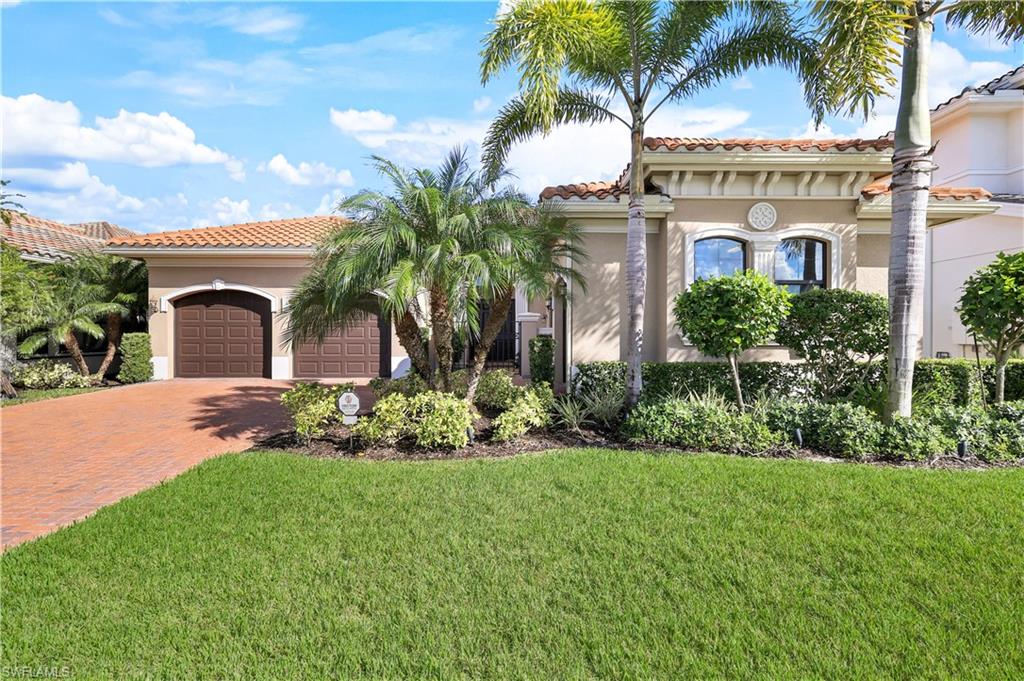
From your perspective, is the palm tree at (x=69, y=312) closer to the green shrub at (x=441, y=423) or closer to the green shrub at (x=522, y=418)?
the green shrub at (x=441, y=423)

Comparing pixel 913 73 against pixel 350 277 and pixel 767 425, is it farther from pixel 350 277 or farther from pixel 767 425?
pixel 350 277

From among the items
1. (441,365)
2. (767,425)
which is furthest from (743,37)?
(441,365)

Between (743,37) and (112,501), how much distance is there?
1150 centimetres

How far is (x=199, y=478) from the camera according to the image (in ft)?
19.6

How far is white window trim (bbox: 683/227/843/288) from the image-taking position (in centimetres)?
987

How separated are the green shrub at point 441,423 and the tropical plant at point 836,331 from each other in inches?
215

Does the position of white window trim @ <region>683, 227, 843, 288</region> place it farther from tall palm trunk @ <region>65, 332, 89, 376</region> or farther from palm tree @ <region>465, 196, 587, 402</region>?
tall palm trunk @ <region>65, 332, 89, 376</region>

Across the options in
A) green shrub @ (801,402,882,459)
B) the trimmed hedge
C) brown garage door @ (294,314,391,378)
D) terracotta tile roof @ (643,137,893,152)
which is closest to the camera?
green shrub @ (801,402,882,459)

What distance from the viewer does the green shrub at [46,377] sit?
13.2 m

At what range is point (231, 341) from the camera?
15414 mm

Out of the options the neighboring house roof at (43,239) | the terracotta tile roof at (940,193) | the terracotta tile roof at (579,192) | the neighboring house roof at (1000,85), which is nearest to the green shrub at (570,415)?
the terracotta tile roof at (579,192)

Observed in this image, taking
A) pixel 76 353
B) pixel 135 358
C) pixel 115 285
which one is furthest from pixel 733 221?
pixel 76 353

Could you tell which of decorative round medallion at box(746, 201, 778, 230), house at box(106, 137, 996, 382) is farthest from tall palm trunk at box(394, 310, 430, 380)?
decorative round medallion at box(746, 201, 778, 230)

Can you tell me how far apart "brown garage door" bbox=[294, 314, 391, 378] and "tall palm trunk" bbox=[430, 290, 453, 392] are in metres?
7.41
